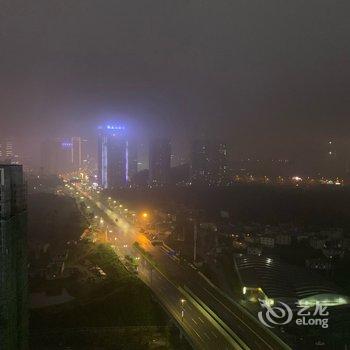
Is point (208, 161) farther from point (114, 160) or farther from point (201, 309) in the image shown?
point (201, 309)

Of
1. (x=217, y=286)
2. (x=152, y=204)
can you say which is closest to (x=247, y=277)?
(x=217, y=286)

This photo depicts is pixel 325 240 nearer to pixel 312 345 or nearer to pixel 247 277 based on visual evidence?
pixel 247 277

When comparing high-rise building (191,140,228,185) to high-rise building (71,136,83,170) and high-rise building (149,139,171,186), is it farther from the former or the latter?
high-rise building (71,136,83,170)

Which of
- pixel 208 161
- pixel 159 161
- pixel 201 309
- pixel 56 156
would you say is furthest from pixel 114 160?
pixel 201 309

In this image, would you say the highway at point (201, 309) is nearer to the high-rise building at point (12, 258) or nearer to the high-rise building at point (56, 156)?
the high-rise building at point (12, 258)

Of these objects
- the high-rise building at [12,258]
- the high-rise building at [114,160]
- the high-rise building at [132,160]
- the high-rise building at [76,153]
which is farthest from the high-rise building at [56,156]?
the high-rise building at [12,258]

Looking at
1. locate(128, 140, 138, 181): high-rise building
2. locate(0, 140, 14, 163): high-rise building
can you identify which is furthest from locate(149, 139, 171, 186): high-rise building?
locate(0, 140, 14, 163): high-rise building
